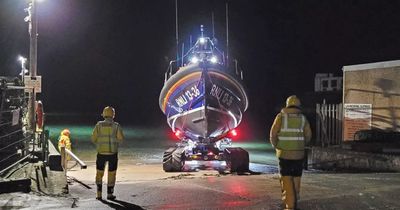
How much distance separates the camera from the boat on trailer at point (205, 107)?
582 inches

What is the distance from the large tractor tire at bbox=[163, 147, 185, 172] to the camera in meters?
14.9

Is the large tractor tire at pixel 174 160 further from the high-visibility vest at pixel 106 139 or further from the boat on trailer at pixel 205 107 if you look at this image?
the high-visibility vest at pixel 106 139

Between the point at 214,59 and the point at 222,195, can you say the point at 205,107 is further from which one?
the point at 222,195

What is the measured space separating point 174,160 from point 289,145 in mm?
7714

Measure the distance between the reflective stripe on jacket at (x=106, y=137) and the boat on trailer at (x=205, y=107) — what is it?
6040 millimetres

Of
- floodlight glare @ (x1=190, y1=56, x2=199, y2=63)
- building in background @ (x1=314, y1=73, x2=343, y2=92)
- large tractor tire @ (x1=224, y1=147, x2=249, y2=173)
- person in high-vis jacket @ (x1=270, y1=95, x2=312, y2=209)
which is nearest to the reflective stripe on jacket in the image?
person in high-vis jacket @ (x1=270, y1=95, x2=312, y2=209)

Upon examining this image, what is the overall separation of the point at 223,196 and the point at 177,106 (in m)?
7.02

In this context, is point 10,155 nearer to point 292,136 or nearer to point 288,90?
point 292,136

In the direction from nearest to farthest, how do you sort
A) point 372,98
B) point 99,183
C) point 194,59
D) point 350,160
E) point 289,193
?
point 289,193 < point 99,183 < point 350,160 < point 194,59 < point 372,98

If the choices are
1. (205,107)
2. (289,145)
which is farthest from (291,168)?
(205,107)

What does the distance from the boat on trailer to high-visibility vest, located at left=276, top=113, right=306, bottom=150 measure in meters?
7.18

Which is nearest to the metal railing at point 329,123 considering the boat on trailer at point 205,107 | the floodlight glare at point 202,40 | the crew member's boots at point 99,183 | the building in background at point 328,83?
the boat on trailer at point 205,107

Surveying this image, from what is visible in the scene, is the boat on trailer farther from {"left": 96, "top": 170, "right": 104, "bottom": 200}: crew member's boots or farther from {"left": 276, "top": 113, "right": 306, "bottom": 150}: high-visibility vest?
{"left": 276, "top": 113, "right": 306, "bottom": 150}: high-visibility vest

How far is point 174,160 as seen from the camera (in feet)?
49.0
